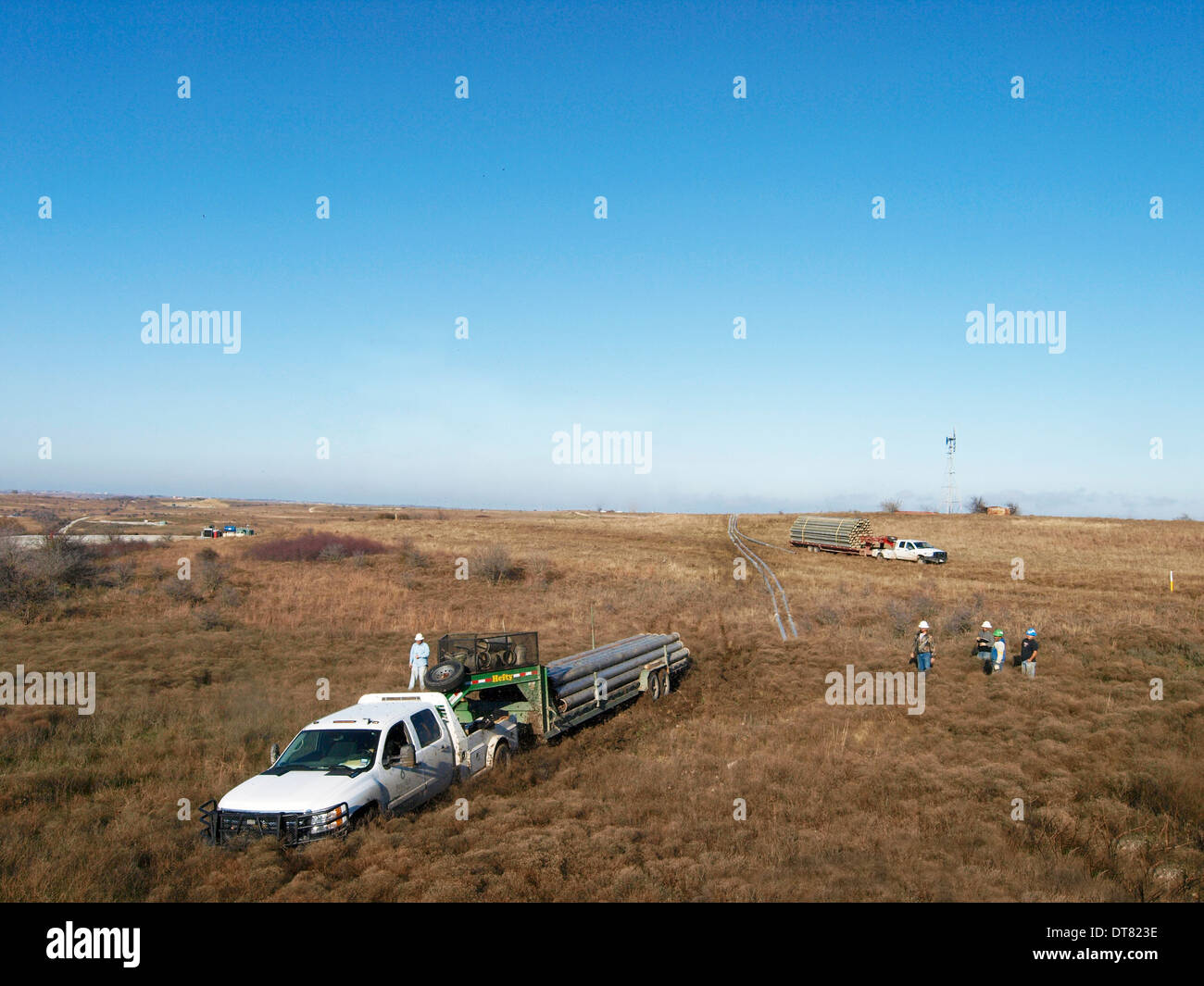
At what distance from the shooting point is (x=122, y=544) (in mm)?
46688

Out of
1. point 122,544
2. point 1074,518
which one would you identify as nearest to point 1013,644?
point 122,544

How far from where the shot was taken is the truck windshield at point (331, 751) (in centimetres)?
981

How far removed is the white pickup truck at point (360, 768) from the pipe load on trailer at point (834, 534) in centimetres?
4630

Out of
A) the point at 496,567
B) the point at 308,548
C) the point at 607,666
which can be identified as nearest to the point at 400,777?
the point at 607,666

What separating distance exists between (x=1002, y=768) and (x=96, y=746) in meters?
15.9

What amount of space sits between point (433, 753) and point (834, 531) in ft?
163

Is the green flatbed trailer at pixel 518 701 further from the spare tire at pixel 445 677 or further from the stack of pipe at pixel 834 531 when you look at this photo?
the stack of pipe at pixel 834 531

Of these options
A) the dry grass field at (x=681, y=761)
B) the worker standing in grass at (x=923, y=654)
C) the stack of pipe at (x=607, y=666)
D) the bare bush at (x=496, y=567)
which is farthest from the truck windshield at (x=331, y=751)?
the bare bush at (x=496, y=567)

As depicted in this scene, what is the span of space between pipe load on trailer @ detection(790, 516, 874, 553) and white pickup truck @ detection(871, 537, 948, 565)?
234cm

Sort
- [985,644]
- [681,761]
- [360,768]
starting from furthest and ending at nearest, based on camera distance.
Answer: [985,644] < [681,761] < [360,768]

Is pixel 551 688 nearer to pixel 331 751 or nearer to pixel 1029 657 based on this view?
pixel 331 751

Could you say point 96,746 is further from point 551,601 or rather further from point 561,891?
point 551,601

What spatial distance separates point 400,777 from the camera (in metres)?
10.0

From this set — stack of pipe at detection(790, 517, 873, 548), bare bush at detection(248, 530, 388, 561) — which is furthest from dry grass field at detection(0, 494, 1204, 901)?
stack of pipe at detection(790, 517, 873, 548)
